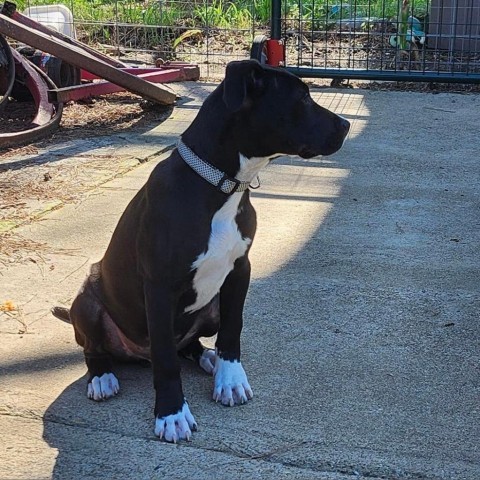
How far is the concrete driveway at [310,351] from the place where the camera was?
9.41 feet

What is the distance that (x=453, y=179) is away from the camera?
584 cm

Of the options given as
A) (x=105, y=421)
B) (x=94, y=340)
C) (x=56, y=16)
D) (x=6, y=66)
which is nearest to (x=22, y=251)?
(x=94, y=340)

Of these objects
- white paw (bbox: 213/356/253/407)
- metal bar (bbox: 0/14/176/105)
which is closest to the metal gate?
metal bar (bbox: 0/14/176/105)

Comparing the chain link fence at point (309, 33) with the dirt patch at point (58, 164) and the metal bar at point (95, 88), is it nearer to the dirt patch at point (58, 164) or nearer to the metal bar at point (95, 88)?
the metal bar at point (95, 88)

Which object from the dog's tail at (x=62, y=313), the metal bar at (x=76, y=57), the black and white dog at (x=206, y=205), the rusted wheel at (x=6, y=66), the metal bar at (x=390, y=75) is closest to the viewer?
the black and white dog at (x=206, y=205)

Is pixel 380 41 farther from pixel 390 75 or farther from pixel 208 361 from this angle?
pixel 208 361

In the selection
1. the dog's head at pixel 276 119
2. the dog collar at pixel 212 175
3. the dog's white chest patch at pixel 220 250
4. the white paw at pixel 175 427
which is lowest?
the white paw at pixel 175 427

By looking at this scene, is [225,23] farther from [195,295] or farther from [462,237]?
[195,295]

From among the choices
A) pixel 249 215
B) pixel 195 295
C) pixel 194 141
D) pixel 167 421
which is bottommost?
pixel 167 421

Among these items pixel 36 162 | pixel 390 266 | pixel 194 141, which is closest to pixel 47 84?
pixel 36 162

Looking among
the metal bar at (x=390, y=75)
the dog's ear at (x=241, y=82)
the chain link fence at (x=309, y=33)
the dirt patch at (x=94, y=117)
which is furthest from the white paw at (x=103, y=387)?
the chain link fence at (x=309, y=33)

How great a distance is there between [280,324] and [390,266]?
0.90 meters

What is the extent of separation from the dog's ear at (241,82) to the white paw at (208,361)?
106 centimetres

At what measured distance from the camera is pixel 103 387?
10.5ft
